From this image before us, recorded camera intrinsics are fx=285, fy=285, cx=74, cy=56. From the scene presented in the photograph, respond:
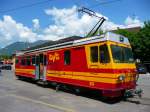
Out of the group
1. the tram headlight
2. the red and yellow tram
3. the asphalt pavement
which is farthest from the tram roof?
the asphalt pavement

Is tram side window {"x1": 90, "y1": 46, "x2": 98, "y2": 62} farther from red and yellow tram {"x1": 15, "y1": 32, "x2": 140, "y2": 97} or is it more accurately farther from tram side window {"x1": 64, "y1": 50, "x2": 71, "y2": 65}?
tram side window {"x1": 64, "y1": 50, "x2": 71, "y2": 65}

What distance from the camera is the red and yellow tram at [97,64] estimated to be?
42.5 ft

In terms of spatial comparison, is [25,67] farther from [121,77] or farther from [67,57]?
[121,77]

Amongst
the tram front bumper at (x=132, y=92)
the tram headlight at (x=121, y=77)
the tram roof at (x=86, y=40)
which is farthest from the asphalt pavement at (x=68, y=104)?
the tram roof at (x=86, y=40)

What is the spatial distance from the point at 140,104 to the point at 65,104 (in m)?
3.35

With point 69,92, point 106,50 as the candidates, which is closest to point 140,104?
point 106,50

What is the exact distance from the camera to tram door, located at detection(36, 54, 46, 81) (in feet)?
65.5

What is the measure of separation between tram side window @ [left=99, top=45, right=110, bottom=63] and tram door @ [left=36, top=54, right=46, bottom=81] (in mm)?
7338

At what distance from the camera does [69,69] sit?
16.2 m

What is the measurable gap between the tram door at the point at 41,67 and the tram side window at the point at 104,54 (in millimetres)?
7338

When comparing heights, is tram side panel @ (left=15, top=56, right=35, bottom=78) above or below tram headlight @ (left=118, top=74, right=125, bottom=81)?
above

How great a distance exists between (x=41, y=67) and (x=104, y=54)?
8229 mm

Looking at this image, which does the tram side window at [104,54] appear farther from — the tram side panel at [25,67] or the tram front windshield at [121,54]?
the tram side panel at [25,67]

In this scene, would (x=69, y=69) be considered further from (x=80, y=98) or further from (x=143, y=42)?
(x=143, y=42)
